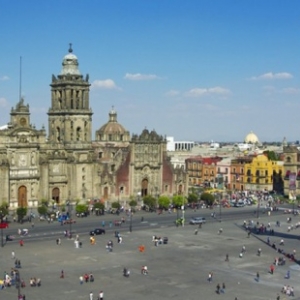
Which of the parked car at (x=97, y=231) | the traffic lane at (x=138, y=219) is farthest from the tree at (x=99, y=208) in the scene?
the parked car at (x=97, y=231)

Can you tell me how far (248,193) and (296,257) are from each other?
230 ft

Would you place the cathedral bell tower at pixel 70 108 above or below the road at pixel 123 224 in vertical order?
above

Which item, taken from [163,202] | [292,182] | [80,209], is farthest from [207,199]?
[80,209]

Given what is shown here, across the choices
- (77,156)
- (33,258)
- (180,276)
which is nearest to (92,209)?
(77,156)

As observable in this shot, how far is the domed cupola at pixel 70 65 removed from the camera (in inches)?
4528

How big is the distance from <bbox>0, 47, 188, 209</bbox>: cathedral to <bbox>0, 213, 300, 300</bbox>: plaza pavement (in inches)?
1106

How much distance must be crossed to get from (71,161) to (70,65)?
16420 mm

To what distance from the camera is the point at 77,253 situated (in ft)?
227

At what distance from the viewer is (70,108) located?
114 meters

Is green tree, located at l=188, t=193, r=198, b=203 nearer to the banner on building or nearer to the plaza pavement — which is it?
the banner on building

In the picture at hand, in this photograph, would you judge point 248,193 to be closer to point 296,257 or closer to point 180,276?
point 296,257

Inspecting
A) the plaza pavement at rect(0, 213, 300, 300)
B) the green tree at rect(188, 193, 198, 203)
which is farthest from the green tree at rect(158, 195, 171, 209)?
the plaza pavement at rect(0, 213, 300, 300)

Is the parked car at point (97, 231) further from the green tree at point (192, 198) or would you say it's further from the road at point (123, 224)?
the green tree at point (192, 198)

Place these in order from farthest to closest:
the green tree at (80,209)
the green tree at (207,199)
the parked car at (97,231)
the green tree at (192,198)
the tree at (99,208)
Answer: the green tree at (207,199)
the green tree at (192,198)
the tree at (99,208)
the green tree at (80,209)
the parked car at (97,231)
